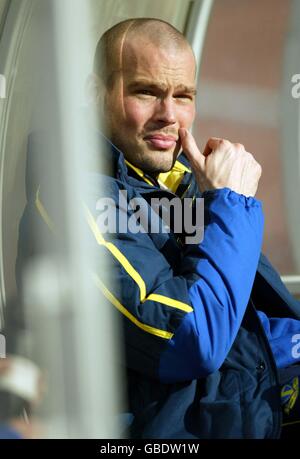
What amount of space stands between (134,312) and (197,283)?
159 mm

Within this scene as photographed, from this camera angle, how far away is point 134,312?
1993 mm

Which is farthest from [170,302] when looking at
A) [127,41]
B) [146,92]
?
[127,41]

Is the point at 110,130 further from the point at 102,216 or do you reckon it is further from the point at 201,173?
the point at 102,216

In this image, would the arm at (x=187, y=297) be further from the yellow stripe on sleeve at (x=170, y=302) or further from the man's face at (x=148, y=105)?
the man's face at (x=148, y=105)

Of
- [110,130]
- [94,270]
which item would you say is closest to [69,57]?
[94,270]

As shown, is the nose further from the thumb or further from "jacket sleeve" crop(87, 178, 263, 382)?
"jacket sleeve" crop(87, 178, 263, 382)

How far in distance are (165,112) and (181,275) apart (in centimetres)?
53

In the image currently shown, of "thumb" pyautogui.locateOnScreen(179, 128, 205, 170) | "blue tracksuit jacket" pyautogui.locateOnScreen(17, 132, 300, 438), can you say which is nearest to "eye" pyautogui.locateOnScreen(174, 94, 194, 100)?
"thumb" pyautogui.locateOnScreen(179, 128, 205, 170)

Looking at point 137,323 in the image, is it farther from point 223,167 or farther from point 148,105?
point 148,105

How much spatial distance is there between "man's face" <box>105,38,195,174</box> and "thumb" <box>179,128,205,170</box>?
0.03 metres

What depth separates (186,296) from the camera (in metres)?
2.00

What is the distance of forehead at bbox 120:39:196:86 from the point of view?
241cm

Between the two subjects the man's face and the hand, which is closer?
the hand

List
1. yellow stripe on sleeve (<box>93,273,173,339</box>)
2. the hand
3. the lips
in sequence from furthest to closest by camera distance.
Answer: the lips, the hand, yellow stripe on sleeve (<box>93,273,173,339</box>)
